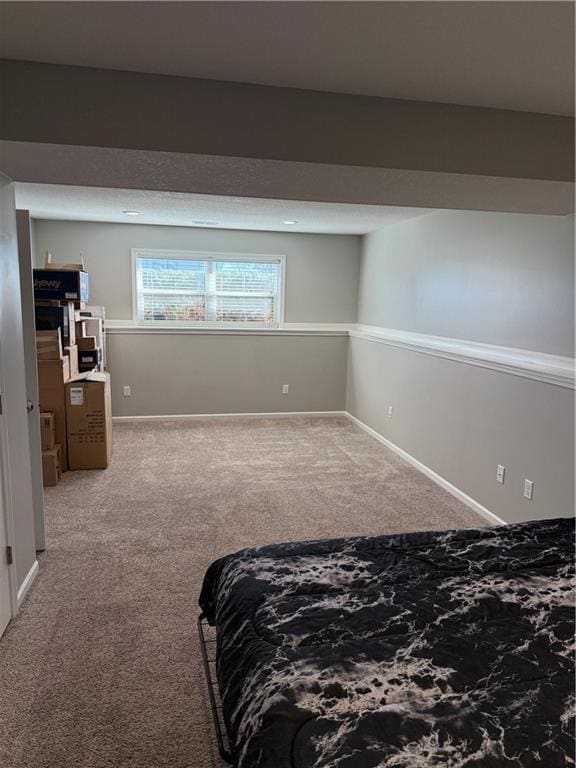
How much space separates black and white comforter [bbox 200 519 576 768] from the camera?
106cm

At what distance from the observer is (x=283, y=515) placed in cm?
348

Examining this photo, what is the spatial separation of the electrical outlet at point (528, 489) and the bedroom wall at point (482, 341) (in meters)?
0.03

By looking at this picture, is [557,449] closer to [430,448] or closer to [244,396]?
[430,448]

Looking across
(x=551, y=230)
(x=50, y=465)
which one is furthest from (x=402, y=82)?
(x=50, y=465)

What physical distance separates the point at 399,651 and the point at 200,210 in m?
4.22

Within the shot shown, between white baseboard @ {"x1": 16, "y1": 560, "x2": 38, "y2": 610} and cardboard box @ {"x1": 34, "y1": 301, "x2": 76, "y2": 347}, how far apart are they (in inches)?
80.6

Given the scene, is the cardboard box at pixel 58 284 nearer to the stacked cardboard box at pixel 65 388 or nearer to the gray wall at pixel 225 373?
the stacked cardboard box at pixel 65 388

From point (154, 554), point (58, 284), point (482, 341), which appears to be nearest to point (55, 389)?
point (58, 284)

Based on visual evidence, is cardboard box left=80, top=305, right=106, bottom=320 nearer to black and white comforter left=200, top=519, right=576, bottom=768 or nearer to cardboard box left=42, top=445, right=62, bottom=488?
cardboard box left=42, top=445, right=62, bottom=488

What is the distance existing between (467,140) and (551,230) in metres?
1.17

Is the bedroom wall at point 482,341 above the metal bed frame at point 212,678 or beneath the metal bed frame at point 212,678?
above

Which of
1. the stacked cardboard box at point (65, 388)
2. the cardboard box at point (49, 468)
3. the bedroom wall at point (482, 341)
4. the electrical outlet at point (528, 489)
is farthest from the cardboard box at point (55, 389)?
the electrical outlet at point (528, 489)

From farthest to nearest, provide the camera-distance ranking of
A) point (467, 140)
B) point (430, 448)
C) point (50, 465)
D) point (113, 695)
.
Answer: point (430, 448)
point (50, 465)
point (467, 140)
point (113, 695)

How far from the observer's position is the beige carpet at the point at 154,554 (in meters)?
1.75
